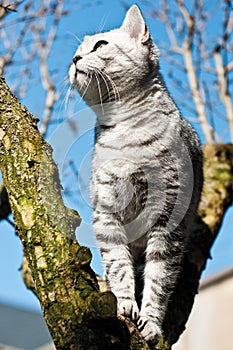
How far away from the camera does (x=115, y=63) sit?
105 inches

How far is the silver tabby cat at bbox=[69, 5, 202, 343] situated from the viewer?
2494 millimetres

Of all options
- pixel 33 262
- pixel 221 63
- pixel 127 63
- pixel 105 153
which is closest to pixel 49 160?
pixel 33 262

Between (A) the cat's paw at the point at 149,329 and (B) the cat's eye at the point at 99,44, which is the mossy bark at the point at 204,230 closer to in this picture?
(A) the cat's paw at the point at 149,329

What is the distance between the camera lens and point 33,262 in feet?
6.12

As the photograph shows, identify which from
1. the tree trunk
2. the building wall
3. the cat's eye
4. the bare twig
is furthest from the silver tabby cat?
the building wall

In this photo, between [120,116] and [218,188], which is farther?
[218,188]

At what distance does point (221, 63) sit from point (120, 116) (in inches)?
94.7

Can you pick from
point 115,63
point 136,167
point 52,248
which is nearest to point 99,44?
point 115,63

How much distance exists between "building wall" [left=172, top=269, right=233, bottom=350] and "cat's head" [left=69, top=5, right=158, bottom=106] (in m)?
3.91

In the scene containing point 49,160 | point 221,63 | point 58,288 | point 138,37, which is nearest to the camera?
point 58,288

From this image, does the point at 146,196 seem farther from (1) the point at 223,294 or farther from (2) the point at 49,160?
(1) the point at 223,294

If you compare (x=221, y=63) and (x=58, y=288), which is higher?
(x=221, y=63)

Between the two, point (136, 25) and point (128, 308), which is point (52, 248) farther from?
point (136, 25)

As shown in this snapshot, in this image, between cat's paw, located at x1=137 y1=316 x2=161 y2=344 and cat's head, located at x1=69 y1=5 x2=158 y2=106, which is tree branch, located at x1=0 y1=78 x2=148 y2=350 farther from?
cat's head, located at x1=69 y1=5 x2=158 y2=106
